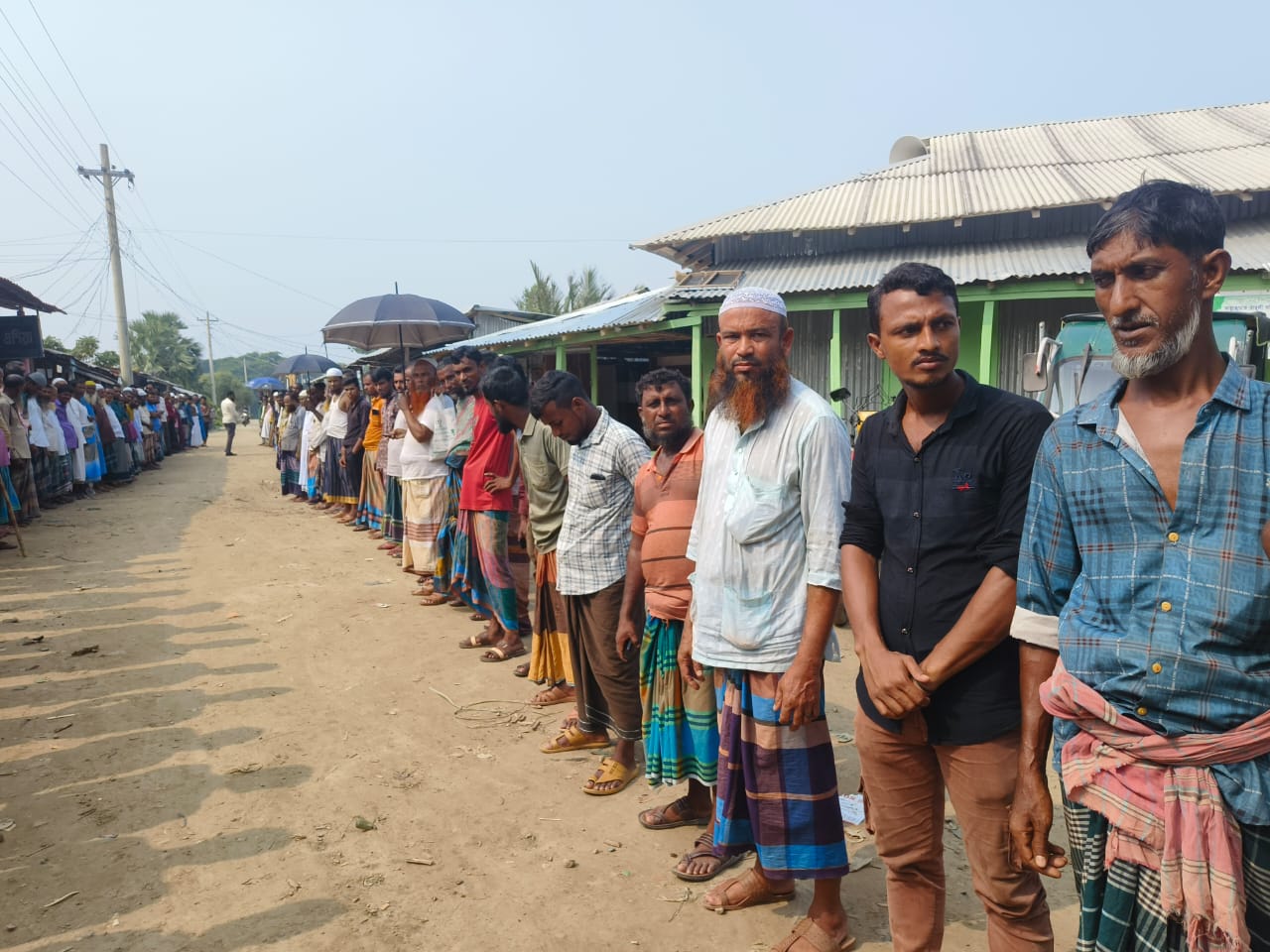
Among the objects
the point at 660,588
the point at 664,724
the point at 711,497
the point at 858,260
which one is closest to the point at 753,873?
the point at 664,724

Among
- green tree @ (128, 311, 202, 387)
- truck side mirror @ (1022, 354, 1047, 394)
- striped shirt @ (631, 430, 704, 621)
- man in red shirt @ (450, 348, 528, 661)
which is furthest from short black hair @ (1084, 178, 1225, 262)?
green tree @ (128, 311, 202, 387)

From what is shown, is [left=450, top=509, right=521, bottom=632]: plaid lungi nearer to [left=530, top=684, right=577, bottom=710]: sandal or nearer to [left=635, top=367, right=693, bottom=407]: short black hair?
[left=530, top=684, right=577, bottom=710]: sandal

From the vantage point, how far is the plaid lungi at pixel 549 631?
4332mm

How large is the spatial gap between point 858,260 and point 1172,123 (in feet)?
22.0

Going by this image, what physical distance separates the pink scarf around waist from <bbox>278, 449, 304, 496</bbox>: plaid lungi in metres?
14.5

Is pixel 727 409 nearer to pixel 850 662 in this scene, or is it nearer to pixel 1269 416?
pixel 1269 416

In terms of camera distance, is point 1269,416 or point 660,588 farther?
point 660,588

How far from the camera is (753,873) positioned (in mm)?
2828

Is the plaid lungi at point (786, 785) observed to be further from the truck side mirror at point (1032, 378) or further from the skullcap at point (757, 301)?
the truck side mirror at point (1032, 378)

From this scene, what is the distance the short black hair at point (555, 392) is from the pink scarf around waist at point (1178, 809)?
2.65m

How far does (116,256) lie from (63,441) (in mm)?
18236

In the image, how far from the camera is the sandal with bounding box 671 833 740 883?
2.97m

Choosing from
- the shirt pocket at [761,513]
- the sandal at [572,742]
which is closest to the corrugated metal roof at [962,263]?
the sandal at [572,742]

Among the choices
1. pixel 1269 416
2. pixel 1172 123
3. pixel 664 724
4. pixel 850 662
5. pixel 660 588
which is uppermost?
pixel 1172 123
